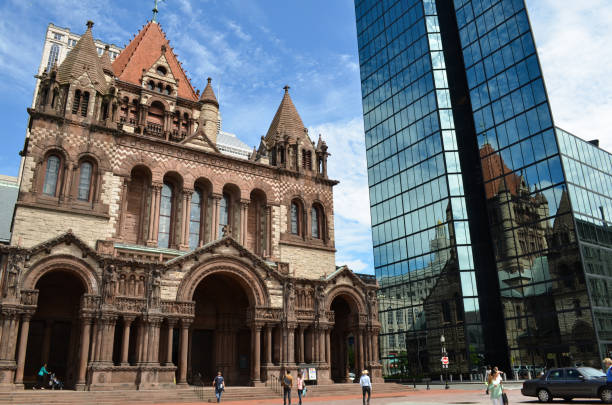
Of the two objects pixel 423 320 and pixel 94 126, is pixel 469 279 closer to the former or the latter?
pixel 423 320

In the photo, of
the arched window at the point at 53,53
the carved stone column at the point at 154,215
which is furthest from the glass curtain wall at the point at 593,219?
the arched window at the point at 53,53

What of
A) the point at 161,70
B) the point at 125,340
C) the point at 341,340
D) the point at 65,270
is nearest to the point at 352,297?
the point at 341,340

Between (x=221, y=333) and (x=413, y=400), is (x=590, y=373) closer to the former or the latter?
(x=413, y=400)

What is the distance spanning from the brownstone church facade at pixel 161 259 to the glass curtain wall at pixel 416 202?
56.8ft

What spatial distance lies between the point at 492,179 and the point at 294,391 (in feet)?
105

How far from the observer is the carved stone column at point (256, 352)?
2778cm

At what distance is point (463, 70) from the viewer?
56.9 metres

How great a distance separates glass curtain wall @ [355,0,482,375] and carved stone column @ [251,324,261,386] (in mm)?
25656

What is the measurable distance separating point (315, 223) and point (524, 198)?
69.7 ft

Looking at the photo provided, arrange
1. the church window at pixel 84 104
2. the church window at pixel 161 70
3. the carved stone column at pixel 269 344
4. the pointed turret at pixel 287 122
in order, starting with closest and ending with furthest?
the carved stone column at pixel 269 344 < the church window at pixel 84 104 < the pointed turret at pixel 287 122 < the church window at pixel 161 70

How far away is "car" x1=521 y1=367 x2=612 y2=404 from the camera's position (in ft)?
61.0

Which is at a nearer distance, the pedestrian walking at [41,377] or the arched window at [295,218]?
the pedestrian walking at [41,377]

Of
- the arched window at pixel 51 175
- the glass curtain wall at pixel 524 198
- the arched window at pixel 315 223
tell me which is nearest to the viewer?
the arched window at pixel 51 175

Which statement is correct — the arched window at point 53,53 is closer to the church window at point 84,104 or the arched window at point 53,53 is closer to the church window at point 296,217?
the church window at point 84,104
